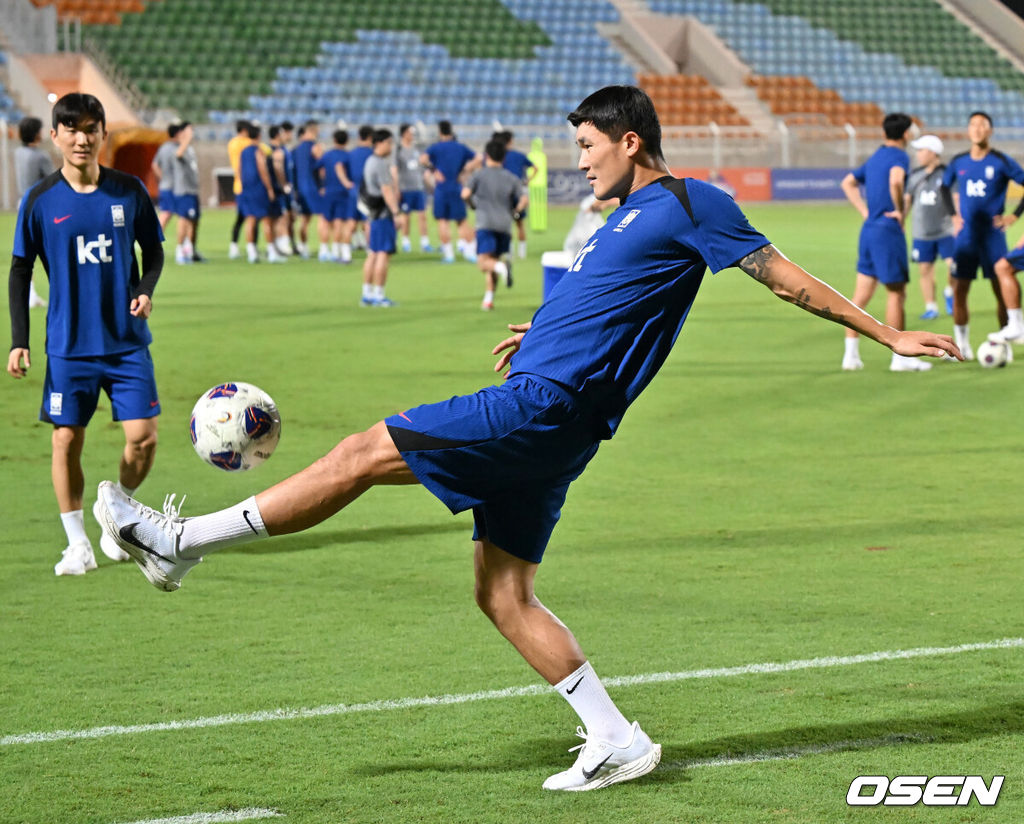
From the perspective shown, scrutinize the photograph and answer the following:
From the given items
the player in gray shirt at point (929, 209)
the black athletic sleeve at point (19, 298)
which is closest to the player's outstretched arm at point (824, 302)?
the black athletic sleeve at point (19, 298)

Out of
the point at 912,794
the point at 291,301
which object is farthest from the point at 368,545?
the point at 291,301

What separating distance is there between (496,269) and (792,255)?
773cm

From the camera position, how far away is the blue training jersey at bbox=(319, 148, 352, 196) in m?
24.7

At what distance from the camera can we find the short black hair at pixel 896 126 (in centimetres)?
1275

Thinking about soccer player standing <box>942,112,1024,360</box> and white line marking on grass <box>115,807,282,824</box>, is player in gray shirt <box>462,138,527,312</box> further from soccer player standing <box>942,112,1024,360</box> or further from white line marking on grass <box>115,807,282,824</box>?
white line marking on grass <box>115,807,282,824</box>

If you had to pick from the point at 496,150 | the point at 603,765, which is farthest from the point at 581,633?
the point at 496,150

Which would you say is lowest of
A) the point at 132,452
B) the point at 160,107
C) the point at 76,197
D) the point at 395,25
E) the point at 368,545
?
the point at 368,545

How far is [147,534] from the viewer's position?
13.1 ft

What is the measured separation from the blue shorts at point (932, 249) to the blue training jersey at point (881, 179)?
7.08 feet

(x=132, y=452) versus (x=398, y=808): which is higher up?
(x=132, y=452)

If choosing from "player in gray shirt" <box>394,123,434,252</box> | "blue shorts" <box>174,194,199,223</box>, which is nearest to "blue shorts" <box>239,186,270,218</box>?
"blue shorts" <box>174,194,199,223</box>

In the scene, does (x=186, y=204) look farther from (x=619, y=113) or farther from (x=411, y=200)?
(x=619, y=113)

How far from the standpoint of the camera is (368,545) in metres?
7.36

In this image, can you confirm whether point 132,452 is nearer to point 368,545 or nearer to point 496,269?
point 368,545
